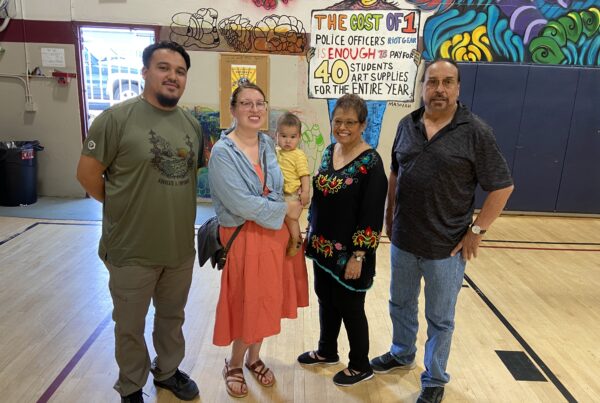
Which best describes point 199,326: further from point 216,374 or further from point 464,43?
point 464,43

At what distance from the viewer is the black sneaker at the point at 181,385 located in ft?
7.00

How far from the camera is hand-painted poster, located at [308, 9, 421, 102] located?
5500 millimetres

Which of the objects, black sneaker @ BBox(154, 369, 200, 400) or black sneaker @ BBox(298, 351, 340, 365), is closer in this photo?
black sneaker @ BBox(154, 369, 200, 400)

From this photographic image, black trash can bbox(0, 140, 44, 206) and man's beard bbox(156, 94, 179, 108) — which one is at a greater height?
man's beard bbox(156, 94, 179, 108)

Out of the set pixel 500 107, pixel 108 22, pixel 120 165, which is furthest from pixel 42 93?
pixel 500 107

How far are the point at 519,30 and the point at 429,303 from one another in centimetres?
488

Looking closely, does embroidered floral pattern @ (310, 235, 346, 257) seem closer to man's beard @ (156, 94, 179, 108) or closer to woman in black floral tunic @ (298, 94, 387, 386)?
woman in black floral tunic @ (298, 94, 387, 386)

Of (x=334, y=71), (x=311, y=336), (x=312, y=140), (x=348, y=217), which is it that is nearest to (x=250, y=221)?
(x=348, y=217)

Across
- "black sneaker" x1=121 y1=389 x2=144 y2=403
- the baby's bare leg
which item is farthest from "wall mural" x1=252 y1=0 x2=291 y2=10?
"black sneaker" x1=121 y1=389 x2=144 y2=403

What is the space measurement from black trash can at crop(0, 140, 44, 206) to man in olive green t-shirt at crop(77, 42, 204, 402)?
14.3 ft

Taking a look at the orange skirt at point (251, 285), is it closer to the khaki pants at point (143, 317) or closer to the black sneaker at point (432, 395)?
the khaki pants at point (143, 317)

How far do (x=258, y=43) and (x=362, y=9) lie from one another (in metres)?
1.42

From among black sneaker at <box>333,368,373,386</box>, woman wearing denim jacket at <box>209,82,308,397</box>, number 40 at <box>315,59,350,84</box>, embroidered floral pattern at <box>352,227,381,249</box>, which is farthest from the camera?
number 40 at <box>315,59,350,84</box>

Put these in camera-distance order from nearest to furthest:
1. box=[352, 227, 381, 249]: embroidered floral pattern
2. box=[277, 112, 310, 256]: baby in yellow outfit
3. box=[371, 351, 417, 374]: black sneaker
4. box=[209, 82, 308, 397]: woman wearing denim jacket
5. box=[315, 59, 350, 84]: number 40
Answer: box=[209, 82, 308, 397]: woman wearing denim jacket, box=[352, 227, 381, 249]: embroidered floral pattern, box=[277, 112, 310, 256]: baby in yellow outfit, box=[371, 351, 417, 374]: black sneaker, box=[315, 59, 350, 84]: number 40
